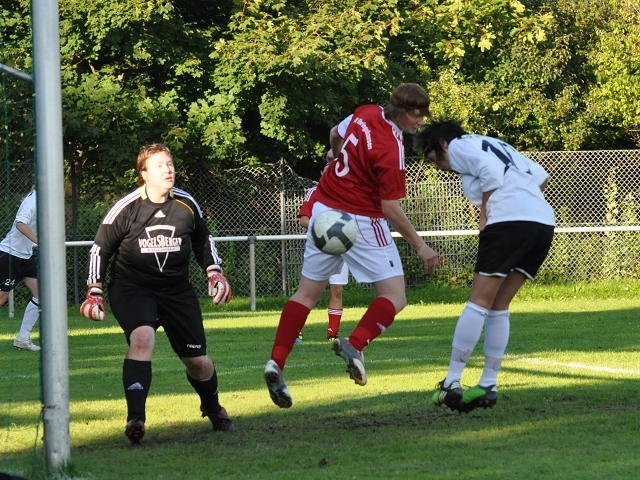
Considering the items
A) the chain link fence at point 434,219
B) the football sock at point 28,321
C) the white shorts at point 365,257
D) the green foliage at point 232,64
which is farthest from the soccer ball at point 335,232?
the chain link fence at point 434,219

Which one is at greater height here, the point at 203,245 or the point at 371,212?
the point at 371,212

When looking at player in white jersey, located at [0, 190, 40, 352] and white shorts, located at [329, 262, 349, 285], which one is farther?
player in white jersey, located at [0, 190, 40, 352]

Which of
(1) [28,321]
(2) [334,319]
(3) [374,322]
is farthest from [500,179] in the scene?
(1) [28,321]

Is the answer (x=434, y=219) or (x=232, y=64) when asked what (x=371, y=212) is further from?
(x=232, y=64)

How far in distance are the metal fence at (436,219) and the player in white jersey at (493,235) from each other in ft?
39.7

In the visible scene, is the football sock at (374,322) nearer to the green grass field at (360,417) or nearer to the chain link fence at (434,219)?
the green grass field at (360,417)

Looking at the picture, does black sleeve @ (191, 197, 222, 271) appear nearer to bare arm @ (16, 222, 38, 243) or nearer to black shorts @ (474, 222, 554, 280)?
black shorts @ (474, 222, 554, 280)

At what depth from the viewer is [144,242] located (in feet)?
21.1

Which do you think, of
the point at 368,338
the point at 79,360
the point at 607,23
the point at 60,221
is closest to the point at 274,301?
the point at 79,360

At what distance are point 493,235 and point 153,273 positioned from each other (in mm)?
2119

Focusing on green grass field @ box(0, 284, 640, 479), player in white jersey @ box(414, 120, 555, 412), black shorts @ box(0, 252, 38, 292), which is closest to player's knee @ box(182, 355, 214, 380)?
green grass field @ box(0, 284, 640, 479)

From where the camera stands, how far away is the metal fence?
63.3 feet

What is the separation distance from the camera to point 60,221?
17.0 feet

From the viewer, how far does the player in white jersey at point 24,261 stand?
12523 mm
